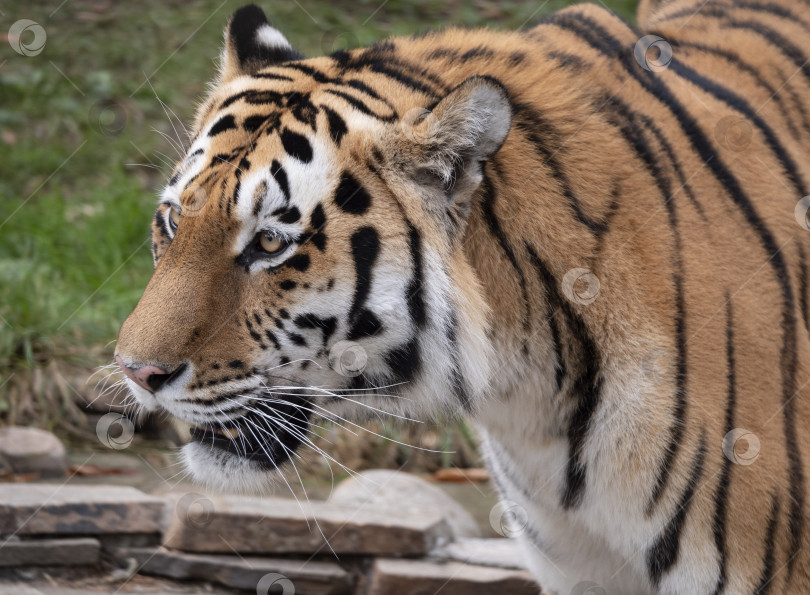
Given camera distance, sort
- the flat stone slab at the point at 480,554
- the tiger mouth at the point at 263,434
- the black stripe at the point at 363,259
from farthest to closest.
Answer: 1. the flat stone slab at the point at 480,554
2. the tiger mouth at the point at 263,434
3. the black stripe at the point at 363,259

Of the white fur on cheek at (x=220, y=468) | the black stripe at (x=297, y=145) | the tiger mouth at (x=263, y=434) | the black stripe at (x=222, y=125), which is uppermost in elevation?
the black stripe at (x=222, y=125)

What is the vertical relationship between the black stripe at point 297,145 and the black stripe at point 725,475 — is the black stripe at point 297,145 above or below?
above

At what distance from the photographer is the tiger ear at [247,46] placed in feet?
9.05

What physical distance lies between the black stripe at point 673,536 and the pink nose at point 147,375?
49.8 inches

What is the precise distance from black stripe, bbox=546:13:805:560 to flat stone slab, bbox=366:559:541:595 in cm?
132

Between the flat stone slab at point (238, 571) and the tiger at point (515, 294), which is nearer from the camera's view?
the tiger at point (515, 294)

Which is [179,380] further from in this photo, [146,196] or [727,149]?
[146,196]

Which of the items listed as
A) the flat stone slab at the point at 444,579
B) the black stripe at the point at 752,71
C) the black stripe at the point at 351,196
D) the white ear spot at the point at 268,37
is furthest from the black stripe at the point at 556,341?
the flat stone slab at the point at 444,579

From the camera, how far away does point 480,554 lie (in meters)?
3.57

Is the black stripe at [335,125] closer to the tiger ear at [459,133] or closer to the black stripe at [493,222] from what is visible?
the tiger ear at [459,133]

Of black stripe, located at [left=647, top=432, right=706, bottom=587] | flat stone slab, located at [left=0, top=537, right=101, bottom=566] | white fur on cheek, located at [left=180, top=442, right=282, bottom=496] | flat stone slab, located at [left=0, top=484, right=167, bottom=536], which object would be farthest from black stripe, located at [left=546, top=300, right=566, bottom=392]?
flat stone slab, located at [left=0, top=537, right=101, bottom=566]

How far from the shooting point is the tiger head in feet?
7.30

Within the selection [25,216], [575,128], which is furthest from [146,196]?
[575,128]

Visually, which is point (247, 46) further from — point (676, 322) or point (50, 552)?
point (50, 552)
